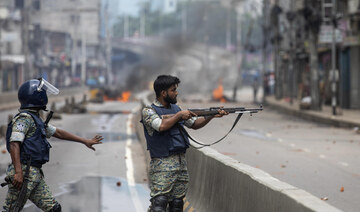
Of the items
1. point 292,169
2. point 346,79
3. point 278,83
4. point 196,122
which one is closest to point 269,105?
point 278,83

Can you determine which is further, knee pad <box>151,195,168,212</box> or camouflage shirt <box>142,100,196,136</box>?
knee pad <box>151,195,168,212</box>

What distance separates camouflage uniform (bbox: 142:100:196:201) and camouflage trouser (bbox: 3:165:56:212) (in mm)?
978

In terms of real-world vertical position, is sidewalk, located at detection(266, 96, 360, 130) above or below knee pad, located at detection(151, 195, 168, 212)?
below

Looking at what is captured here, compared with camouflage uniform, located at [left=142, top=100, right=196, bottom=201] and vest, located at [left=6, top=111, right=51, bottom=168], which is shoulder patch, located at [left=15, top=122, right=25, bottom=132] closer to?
vest, located at [left=6, top=111, right=51, bottom=168]

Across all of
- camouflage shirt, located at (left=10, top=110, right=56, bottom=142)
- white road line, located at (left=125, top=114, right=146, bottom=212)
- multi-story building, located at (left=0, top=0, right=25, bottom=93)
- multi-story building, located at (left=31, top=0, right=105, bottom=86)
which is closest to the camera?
camouflage shirt, located at (left=10, top=110, right=56, bottom=142)

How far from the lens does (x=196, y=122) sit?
729cm

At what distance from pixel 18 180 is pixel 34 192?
0.32 m

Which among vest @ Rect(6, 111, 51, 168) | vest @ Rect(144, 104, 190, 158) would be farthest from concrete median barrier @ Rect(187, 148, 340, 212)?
vest @ Rect(6, 111, 51, 168)

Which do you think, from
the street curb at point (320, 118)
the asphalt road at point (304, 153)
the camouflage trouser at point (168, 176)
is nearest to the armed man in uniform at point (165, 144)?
the camouflage trouser at point (168, 176)

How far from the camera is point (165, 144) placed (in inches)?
283

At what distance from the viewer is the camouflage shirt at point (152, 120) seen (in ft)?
23.1

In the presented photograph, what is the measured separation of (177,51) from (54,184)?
3941 inches

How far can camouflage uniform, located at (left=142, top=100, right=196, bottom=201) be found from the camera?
715 centimetres

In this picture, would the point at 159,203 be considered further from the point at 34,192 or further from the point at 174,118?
the point at 34,192
